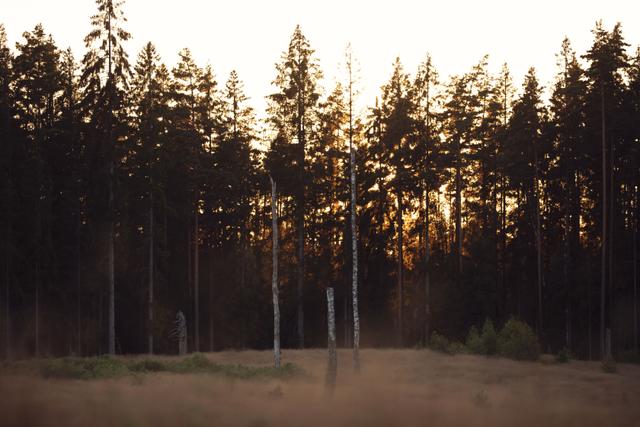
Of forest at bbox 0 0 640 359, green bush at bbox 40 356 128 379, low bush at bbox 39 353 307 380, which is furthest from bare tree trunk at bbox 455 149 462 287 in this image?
green bush at bbox 40 356 128 379

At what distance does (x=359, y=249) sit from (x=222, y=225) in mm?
9799

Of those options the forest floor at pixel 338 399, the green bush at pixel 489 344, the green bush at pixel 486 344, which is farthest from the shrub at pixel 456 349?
the forest floor at pixel 338 399

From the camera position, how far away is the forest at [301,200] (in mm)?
38500

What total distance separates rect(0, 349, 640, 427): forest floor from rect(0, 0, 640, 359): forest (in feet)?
42.9

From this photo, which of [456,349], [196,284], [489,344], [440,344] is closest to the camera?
[489,344]

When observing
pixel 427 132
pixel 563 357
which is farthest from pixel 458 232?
pixel 563 357

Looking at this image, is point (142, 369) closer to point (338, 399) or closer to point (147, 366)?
point (147, 366)

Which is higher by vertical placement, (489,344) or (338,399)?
(338,399)

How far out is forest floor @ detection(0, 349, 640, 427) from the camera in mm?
14742

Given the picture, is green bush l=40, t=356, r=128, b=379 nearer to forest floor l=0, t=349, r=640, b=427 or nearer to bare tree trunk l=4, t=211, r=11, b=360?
forest floor l=0, t=349, r=640, b=427

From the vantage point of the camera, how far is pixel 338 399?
18.5m

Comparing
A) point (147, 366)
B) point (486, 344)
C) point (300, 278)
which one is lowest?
point (486, 344)

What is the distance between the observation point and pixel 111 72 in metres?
36.4

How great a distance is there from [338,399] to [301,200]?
93.9ft
